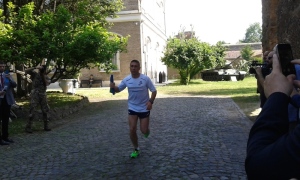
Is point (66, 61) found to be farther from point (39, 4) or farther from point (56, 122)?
point (39, 4)

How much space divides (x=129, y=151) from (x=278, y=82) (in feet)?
17.0

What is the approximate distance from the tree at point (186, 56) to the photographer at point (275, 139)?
27.0 m

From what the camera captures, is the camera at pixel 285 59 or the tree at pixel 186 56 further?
the tree at pixel 186 56

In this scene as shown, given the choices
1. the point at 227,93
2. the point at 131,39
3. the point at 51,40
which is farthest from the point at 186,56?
the point at 51,40

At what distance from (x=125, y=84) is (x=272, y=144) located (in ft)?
16.0

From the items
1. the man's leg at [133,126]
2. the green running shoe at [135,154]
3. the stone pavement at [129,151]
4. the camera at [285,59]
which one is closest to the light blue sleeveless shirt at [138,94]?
the man's leg at [133,126]

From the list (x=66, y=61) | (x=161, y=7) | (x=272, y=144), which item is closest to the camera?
(x=272, y=144)

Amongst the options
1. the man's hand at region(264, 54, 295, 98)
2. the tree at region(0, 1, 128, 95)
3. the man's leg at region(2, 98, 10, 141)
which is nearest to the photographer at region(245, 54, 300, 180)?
the man's hand at region(264, 54, 295, 98)

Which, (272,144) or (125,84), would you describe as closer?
(272,144)

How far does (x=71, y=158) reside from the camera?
613 centimetres

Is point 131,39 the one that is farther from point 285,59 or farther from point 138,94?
point 285,59

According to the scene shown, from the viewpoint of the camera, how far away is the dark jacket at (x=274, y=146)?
4.12ft

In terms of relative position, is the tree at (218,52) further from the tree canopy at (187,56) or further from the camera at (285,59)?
the camera at (285,59)

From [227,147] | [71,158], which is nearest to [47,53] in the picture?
[71,158]
